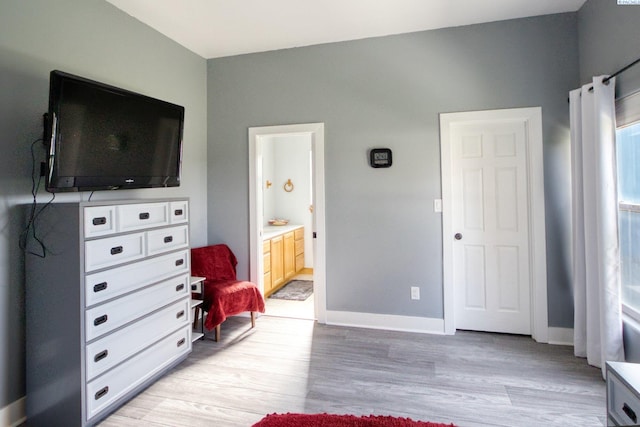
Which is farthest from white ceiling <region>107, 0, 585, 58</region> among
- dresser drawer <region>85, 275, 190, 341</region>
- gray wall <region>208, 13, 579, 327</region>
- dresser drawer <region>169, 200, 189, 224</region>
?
dresser drawer <region>85, 275, 190, 341</region>

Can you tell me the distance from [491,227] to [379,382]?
1.77m

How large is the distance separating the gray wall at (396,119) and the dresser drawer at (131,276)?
3.87 ft

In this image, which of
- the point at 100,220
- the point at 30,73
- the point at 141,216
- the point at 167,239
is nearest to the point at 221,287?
the point at 167,239

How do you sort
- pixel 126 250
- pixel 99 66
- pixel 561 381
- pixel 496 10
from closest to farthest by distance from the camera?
pixel 126 250, pixel 561 381, pixel 99 66, pixel 496 10

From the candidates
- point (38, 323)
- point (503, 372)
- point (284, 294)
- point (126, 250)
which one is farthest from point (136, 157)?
point (503, 372)

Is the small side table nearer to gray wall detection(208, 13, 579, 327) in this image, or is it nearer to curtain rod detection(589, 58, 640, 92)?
gray wall detection(208, 13, 579, 327)

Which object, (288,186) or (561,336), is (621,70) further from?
(288,186)

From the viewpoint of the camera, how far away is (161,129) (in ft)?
8.29

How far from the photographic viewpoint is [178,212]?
8.34 feet

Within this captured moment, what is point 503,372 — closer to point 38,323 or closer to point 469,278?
point 469,278

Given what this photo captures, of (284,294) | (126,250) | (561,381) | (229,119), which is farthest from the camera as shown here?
(284,294)

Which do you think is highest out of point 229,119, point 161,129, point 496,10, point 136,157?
point 496,10

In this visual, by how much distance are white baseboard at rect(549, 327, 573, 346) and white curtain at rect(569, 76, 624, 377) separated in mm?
236

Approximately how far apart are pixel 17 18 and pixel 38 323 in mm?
1814
